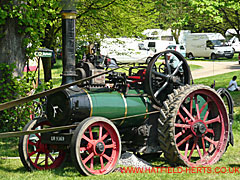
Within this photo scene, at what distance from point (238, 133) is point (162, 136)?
473 cm

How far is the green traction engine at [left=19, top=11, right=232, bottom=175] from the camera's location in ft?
21.5

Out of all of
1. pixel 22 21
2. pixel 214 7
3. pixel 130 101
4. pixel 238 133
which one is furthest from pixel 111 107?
pixel 214 7

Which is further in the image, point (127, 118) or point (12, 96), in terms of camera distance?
point (12, 96)

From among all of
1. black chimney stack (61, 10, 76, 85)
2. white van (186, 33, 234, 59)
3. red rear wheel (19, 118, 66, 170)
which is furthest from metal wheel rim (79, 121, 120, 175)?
white van (186, 33, 234, 59)

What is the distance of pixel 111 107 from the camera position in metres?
6.92

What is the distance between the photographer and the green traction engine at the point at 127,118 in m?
6.57

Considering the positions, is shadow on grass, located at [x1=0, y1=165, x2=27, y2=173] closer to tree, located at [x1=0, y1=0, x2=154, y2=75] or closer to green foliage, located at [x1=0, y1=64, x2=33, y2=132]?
green foliage, located at [x1=0, y1=64, x2=33, y2=132]

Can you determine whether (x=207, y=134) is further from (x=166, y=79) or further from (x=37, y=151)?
(x=37, y=151)

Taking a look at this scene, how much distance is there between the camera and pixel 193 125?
7363mm

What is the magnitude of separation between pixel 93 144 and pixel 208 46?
32.5 metres

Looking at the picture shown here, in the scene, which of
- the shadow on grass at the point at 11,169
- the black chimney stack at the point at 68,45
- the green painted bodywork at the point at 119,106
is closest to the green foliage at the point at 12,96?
the shadow on grass at the point at 11,169

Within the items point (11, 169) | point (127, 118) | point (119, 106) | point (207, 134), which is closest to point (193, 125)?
point (207, 134)

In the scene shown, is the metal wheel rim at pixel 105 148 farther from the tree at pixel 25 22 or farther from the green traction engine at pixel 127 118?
the tree at pixel 25 22

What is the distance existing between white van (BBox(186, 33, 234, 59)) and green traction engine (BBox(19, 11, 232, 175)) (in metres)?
28.2
